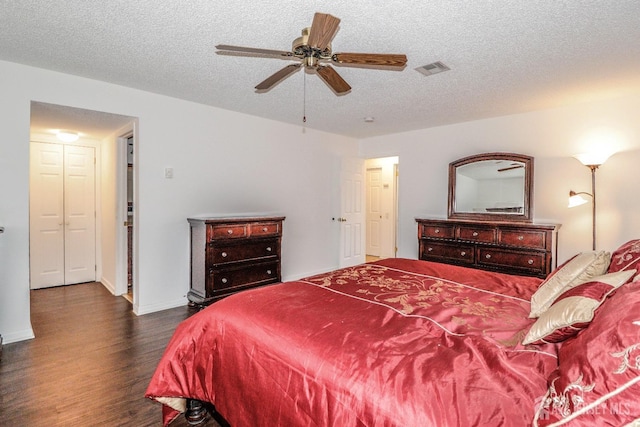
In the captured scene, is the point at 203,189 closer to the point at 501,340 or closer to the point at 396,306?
the point at 396,306

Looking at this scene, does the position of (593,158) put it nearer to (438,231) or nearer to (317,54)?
(438,231)

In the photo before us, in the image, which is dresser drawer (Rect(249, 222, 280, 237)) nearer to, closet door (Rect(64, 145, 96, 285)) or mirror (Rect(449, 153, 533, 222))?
mirror (Rect(449, 153, 533, 222))

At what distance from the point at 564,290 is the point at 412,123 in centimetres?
359

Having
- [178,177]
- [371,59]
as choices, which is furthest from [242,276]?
[371,59]

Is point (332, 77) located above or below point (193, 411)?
above

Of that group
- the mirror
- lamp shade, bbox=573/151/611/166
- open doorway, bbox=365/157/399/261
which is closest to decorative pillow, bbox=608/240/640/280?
lamp shade, bbox=573/151/611/166

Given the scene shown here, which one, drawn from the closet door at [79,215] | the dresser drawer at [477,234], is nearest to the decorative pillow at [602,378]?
the dresser drawer at [477,234]

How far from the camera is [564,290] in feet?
5.26

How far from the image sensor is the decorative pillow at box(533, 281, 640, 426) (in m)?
0.79

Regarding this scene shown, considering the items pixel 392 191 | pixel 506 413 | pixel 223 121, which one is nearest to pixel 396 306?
pixel 506 413

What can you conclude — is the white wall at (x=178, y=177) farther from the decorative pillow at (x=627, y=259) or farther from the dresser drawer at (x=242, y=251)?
the decorative pillow at (x=627, y=259)

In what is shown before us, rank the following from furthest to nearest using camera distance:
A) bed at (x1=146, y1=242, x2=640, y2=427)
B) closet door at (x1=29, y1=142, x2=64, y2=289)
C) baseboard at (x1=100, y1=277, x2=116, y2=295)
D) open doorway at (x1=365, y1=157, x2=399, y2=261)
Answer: open doorway at (x1=365, y1=157, x2=399, y2=261), closet door at (x1=29, y1=142, x2=64, y2=289), baseboard at (x1=100, y1=277, x2=116, y2=295), bed at (x1=146, y1=242, x2=640, y2=427)

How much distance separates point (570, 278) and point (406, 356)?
1061mm

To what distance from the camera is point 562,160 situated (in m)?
3.88
